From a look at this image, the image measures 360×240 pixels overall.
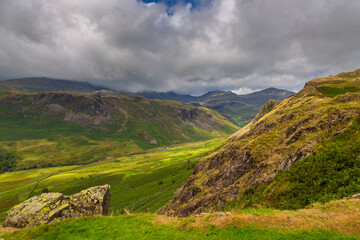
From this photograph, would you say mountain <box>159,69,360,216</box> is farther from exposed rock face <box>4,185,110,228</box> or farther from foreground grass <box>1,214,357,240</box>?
exposed rock face <box>4,185,110,228</box>

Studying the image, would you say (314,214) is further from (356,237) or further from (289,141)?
(289,141)

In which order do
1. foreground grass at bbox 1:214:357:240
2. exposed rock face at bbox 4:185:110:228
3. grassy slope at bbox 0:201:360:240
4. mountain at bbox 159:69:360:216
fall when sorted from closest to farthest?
grassy slope at bbox 0:201:360:240 < foreground grass at bbox 1:214:357:240 < mountain at bbox 159:69:360:216 < exposed rock face at bbox 4:185:110:228

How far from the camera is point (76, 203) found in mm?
30438

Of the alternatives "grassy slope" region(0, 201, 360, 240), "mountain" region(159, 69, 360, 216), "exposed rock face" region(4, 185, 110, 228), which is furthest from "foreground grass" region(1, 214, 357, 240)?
"mountain" region(159, 69, 360, 216)

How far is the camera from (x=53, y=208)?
2762 centimetres

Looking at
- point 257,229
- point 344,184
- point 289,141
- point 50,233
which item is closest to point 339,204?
point 344,184

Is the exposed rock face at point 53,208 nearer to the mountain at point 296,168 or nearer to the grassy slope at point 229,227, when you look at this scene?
the grassy slope at point 229,227

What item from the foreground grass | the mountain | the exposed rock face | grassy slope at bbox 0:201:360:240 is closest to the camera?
grassy slope at bbox 0:201:360:240

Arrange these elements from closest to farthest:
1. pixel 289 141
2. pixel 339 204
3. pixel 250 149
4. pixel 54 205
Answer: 1. pixel 339 204
2. pixel 54 205
3. pixel 289 141
4. pixel 250 149

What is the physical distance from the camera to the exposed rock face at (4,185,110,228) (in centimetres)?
2573

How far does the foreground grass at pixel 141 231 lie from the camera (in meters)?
16.9

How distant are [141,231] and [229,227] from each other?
10931 mm

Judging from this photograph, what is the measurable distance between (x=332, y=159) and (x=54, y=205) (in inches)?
1893

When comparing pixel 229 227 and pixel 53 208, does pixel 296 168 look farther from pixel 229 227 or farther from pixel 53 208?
pixel 53 208
